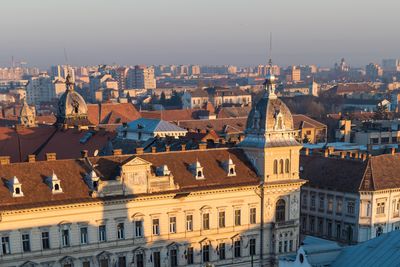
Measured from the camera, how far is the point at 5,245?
50500mm

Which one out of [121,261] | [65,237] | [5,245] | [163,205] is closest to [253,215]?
[163,205]

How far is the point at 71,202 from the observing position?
172 feet

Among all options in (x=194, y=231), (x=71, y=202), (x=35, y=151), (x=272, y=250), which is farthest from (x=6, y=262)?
(x=35, y=151)

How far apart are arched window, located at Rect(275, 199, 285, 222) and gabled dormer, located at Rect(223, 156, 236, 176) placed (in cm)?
600

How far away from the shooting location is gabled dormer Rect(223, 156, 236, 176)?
200ft

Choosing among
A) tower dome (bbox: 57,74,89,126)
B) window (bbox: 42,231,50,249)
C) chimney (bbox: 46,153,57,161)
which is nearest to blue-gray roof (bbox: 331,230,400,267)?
window (bbox: 42,231,50,249)

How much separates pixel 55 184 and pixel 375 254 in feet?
91.3

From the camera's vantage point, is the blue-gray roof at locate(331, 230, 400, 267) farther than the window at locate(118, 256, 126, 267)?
No

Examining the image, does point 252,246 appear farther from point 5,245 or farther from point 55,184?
point 5,245

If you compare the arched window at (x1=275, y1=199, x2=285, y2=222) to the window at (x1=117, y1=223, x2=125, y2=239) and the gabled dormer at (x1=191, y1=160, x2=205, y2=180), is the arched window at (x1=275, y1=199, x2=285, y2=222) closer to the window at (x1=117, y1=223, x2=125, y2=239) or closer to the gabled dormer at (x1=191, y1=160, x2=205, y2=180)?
the gabled dormer at (x1=191, y1=160, x2=205, y2=180)

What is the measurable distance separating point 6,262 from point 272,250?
2678 cm

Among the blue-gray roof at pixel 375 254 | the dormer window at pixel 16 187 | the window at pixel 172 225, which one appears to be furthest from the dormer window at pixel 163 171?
the blue-gray roof at pixel 375 254

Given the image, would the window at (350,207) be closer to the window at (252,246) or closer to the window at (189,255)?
the window at (252,246)

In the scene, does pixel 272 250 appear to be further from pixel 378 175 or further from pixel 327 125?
pixel 327 125
